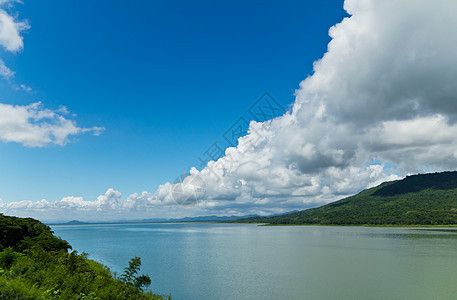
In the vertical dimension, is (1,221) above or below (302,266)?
above

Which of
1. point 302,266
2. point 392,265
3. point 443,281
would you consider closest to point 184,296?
point 302,266

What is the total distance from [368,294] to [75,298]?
35592mm

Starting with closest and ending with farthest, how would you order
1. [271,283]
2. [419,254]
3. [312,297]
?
[312,297]
[271,283]
[419,254]

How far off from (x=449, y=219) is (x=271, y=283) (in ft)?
737

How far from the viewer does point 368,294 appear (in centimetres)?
3569

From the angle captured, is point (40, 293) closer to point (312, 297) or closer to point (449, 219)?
point (312, 297)

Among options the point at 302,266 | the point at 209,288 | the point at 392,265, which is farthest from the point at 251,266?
the point at 392,265

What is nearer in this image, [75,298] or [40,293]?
[40,293]

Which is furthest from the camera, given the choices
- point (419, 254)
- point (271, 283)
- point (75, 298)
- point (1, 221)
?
point (419, 254)

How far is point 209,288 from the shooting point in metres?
38.6

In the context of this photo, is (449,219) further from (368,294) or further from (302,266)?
(368,294)

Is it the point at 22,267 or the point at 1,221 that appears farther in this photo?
the point at 1,221

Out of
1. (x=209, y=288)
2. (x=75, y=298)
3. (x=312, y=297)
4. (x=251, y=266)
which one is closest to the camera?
(x=75, y=298)

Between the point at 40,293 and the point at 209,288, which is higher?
the point at 40,293
